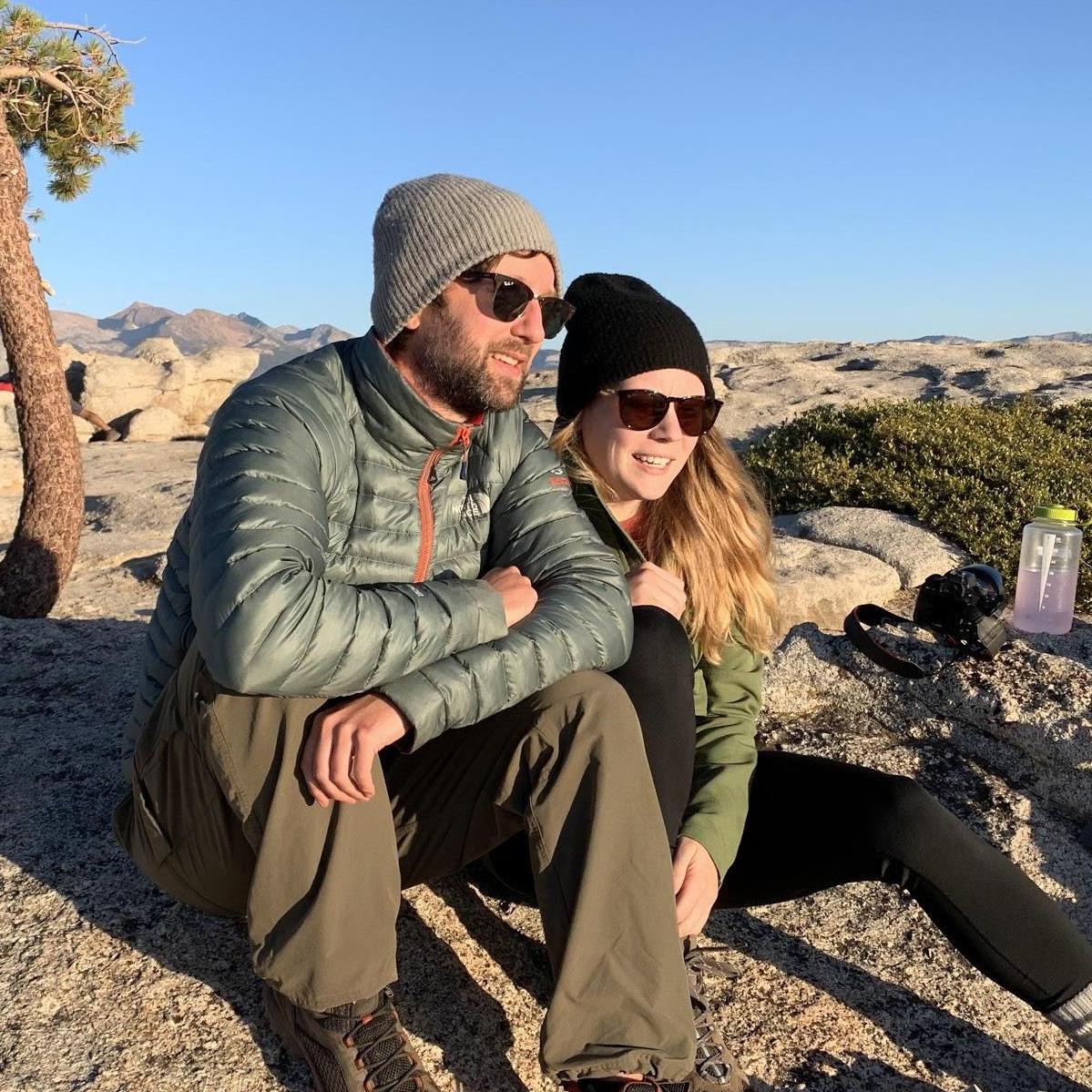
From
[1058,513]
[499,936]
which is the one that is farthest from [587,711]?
[1058,513]

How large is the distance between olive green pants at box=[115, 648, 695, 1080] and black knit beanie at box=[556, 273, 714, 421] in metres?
1.42

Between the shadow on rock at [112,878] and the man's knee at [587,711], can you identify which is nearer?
the man's knee at [587,711]

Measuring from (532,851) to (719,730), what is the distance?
986 millimetres

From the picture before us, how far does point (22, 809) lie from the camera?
3.57 metres

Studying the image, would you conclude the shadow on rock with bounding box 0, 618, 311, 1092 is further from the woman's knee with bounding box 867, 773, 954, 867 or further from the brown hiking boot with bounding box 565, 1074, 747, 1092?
the woman's knee with bounding box 867, 773, 954, 867

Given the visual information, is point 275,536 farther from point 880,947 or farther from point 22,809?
point 880,947

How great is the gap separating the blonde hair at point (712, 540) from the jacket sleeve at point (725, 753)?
2.8 inches

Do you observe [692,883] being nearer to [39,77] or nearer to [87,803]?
[87,803]

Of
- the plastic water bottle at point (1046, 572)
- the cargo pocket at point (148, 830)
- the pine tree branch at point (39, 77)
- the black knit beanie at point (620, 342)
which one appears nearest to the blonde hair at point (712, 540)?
the black knit beanie at point (620, 342)

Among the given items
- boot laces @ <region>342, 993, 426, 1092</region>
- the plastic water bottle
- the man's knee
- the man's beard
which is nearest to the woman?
the man's knee

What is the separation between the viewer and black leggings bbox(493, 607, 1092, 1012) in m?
2.73

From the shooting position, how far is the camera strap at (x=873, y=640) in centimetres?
462

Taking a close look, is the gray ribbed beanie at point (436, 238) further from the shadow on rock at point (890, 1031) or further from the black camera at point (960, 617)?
the black camera at point (960, 617)

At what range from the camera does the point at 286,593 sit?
7.48 ft
